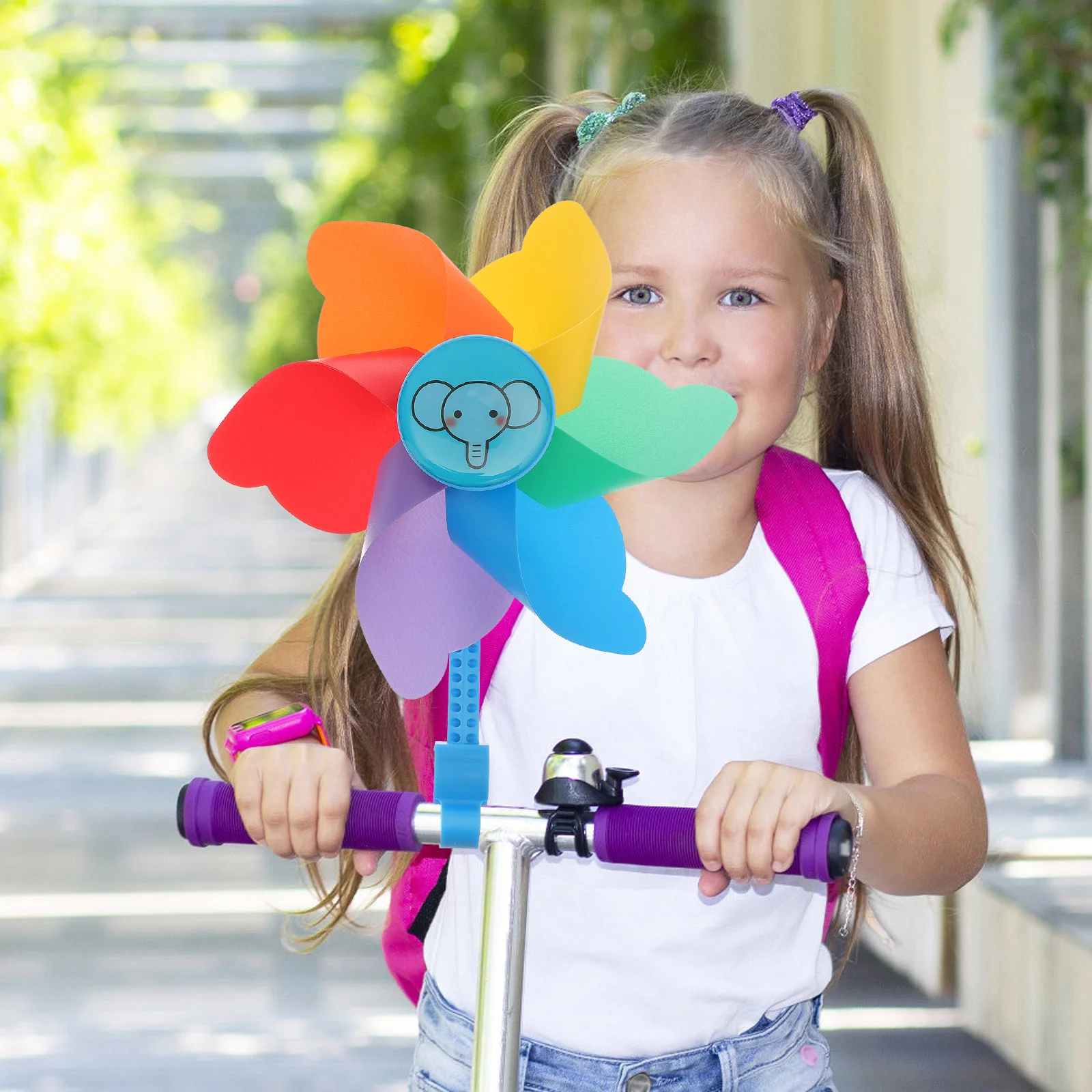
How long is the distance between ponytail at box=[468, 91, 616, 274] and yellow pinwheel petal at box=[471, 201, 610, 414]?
0.39 metres

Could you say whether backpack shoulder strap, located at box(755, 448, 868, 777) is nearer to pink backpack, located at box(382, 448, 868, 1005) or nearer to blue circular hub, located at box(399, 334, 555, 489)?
pink backpack, located at box(382, 448, 868, 1005)

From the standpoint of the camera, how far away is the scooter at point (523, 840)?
965 mm

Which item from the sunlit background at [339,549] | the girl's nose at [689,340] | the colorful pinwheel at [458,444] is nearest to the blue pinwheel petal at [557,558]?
the colorful pinwheel at [458,444]

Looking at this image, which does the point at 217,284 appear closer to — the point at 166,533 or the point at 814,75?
the point at 166,533

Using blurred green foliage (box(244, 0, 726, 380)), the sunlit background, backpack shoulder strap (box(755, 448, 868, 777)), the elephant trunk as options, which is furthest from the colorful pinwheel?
blurred green foliage (box(244, 0, 726, 380))

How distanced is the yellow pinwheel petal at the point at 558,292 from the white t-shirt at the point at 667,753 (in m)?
0.36

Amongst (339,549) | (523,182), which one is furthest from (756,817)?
(339,549)

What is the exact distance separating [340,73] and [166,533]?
443 cm

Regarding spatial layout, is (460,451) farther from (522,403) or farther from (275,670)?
(275,670)

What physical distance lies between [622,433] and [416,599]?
0.55 ft

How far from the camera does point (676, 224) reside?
121cm

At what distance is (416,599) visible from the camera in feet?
3.38

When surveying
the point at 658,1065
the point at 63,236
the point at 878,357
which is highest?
the point at 63,236

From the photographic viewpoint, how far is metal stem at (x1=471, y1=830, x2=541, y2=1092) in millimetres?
967
